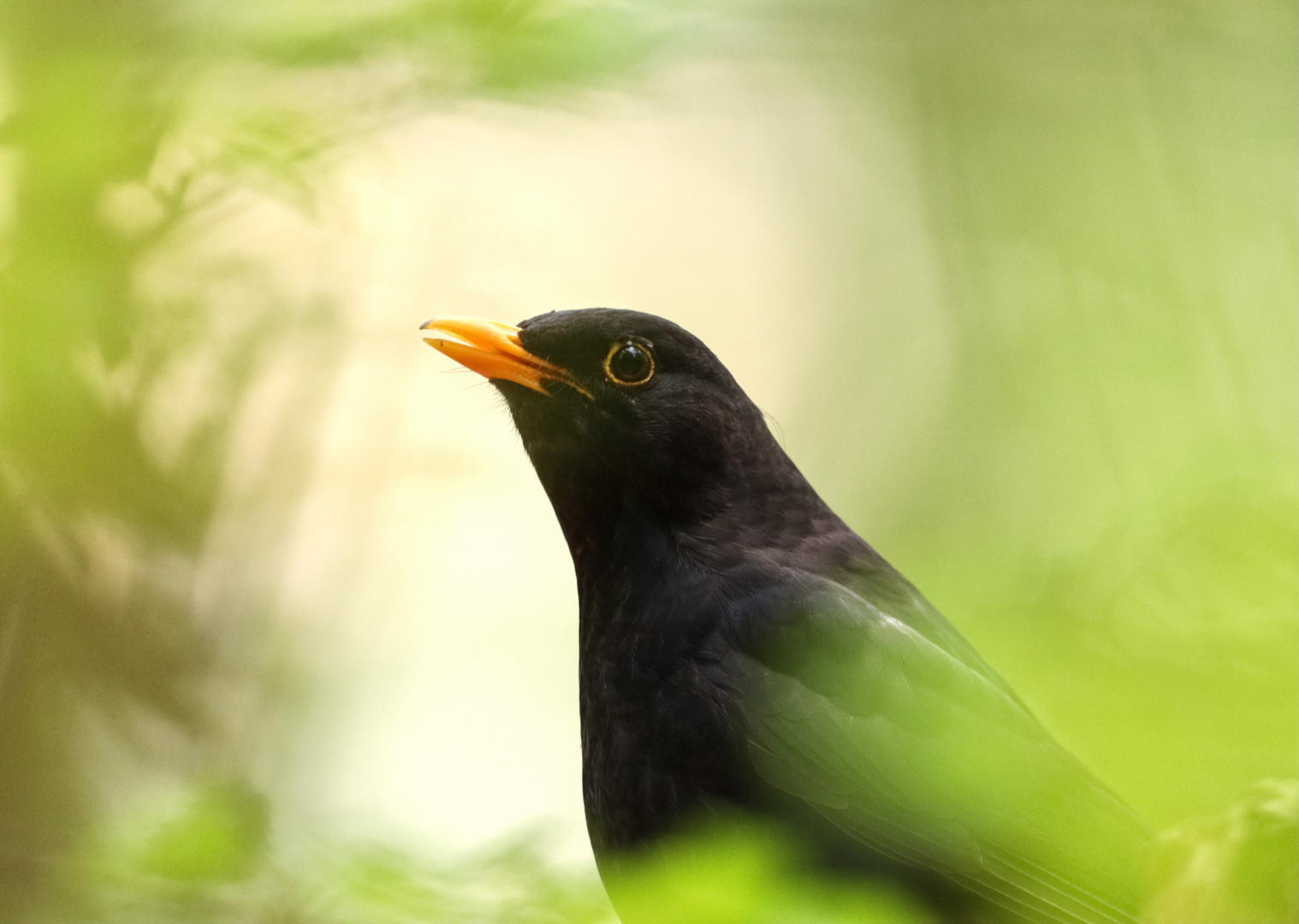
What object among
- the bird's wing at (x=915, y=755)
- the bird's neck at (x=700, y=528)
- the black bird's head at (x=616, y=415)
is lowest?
the bird's wing at (x=915, y=755)

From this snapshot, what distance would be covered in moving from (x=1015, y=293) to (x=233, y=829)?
0.85 m

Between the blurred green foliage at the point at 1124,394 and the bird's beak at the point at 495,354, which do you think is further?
the bird's beak at the point at 495,354

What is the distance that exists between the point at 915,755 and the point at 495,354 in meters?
1.60

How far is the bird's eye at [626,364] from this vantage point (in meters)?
2.40

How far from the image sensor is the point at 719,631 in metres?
2.15

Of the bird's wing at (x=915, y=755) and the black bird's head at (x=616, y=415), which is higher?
the black bird's head at (x=616, y=415)

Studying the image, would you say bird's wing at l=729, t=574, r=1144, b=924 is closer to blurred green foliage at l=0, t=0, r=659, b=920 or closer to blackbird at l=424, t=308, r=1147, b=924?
blackbird at l=424, t=308, r=1147, b=924

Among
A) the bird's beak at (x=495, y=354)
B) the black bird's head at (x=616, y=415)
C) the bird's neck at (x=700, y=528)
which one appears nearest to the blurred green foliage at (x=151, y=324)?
the bird's beak at (x=495, y=354)

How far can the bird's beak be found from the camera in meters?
2.34

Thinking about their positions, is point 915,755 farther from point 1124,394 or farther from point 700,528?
point 700,528

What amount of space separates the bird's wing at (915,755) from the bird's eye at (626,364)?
573 mm

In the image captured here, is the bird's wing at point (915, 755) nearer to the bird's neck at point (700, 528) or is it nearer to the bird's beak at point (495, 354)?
the bird's neck at point (700, 528)

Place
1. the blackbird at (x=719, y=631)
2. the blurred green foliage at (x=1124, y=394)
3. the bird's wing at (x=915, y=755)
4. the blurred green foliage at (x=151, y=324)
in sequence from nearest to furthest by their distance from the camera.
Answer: the blurred green foliage at (x=1124, y=394) < the bird's wing at (x=915, y=755) < the blurred green foliage at (x=151, y=324) < the blackbird at (x=719, y=631)

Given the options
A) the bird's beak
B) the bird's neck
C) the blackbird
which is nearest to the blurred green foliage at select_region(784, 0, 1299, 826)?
the blackbird
